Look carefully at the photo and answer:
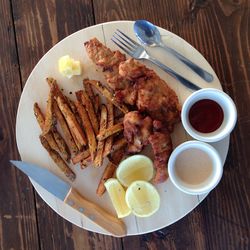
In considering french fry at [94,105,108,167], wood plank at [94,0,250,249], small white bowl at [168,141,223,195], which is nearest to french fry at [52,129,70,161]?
french fry at [94,105,108,167]

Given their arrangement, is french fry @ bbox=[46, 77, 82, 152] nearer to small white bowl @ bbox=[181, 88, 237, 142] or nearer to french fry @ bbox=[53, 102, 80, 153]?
french fry @ bbox=[53, 102, 80, 153]

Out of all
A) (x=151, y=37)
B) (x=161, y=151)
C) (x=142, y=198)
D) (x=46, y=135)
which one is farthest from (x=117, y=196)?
(x=151, y=37)

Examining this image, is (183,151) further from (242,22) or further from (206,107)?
(242,22)

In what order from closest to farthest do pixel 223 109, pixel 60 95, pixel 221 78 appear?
pixel 223 109
pixel 60 95
pixel 221 78

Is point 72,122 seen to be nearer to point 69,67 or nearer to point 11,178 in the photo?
→ point 69,67

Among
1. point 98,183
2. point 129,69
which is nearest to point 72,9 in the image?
point 129,69

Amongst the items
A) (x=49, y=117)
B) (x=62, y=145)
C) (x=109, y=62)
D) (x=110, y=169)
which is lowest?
(x=110, y=169)

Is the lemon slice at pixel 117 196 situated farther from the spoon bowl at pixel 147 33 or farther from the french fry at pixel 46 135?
the spoon bowl at pixel 147 33
